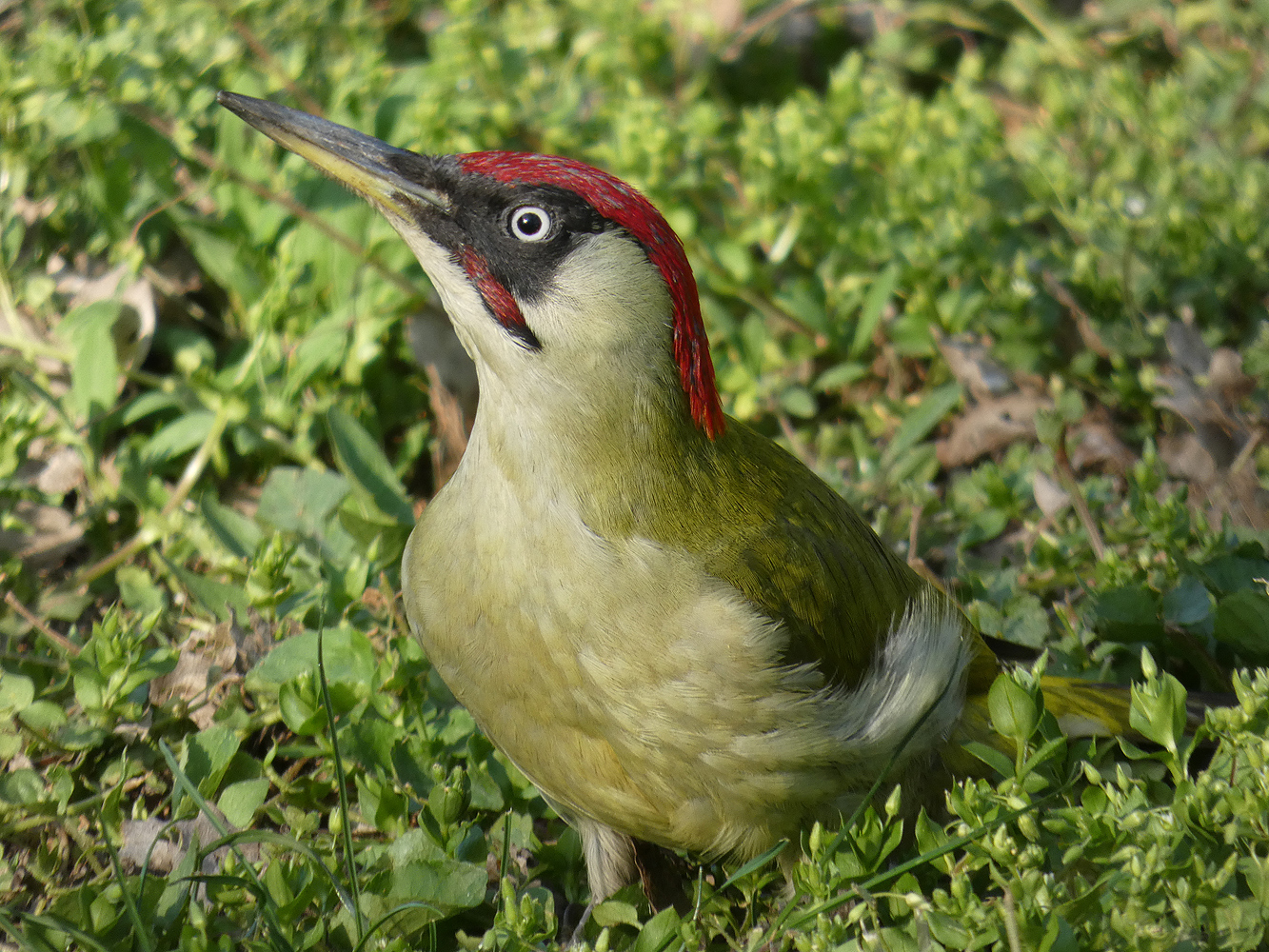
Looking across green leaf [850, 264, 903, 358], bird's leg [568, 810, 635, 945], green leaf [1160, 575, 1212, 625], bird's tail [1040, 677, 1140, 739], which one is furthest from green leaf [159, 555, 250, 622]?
green leaf [1160, 575, 1212, 625]

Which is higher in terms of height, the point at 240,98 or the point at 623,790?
the point at 240,98

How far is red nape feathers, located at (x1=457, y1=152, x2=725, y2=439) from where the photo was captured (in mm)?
2504

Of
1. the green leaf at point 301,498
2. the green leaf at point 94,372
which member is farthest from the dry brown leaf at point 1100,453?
the green leaf at point 94,372

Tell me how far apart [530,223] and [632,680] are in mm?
947

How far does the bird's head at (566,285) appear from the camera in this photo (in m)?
2.51

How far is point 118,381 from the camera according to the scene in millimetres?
3752

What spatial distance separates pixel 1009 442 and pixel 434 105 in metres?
2.23

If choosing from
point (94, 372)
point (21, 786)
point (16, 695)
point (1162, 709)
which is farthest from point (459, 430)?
point (1162, 709)

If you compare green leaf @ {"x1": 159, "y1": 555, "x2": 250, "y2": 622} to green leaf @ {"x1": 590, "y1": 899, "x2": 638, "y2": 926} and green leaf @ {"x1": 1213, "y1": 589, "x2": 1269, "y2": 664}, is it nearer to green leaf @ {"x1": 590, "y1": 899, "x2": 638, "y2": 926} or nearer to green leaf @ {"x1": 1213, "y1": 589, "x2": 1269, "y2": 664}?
green leaf @ {"x1": 590, "y1": 899, "x2": 638, "y2": 926}

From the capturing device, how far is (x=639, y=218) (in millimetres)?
2506

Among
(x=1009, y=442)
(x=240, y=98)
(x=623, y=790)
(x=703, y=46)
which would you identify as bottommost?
(x=1009, y=442)

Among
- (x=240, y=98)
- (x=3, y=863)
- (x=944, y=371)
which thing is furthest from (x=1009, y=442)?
(x=3, y=863)

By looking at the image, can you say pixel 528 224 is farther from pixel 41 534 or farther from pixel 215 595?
pixel 41 534

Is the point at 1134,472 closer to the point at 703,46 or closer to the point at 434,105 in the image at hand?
the point at 434,105
